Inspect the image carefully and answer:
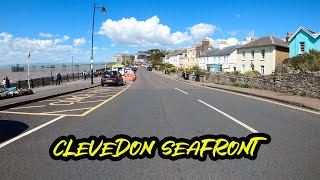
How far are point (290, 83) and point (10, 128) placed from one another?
15.9 metres

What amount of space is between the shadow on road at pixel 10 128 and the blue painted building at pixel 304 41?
132 feet

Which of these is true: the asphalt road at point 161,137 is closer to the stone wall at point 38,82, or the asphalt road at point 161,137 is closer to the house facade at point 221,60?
the stone wall at point 38,82

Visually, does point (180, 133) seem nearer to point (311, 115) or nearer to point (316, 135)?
point (316, 135)

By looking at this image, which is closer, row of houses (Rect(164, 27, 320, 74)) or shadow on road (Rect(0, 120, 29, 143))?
shadow on road (Rect(0, 120, 29, 143))

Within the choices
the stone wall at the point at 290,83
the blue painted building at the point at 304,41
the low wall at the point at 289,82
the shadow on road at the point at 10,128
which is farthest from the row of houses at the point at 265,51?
the shadow on road at the point at 10,128

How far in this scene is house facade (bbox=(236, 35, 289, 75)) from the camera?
45.5 meters

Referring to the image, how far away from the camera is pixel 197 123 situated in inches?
325

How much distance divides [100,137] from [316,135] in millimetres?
5131

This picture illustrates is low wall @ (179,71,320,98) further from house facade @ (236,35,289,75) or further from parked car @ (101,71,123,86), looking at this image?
house facade @ (236,35,289,75)

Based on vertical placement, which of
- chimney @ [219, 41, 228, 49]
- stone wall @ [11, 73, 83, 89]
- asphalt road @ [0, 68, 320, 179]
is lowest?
asphalt road @ [0, 68, 320, 179]

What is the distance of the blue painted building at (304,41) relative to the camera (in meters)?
39.1

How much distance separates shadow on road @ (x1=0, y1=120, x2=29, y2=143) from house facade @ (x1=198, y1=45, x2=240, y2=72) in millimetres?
55087
